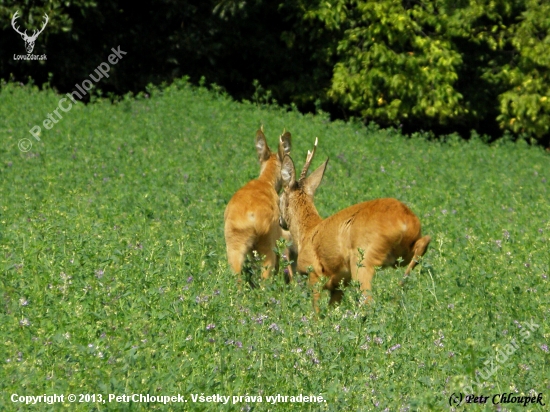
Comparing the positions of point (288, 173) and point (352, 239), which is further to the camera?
point (288, 173)

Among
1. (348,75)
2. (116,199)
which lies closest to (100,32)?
(348,75)

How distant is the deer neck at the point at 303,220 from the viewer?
32.5ft

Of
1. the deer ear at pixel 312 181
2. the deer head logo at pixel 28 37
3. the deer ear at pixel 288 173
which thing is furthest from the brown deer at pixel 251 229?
the deer head logo at pixel 28 37

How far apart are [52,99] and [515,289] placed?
1317 centimetres

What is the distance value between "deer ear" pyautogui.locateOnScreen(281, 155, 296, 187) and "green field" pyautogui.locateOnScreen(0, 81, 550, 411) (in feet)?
3.16

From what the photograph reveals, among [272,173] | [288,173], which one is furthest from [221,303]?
[272,173]

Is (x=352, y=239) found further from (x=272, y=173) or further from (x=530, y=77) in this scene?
(x=530, y=77)

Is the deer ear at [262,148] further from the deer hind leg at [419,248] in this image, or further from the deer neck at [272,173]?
the deer hind leg at [419,248]

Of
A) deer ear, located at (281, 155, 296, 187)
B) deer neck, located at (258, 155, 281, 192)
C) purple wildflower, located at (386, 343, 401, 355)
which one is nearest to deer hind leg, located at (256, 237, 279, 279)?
deer ear, located at (281, 155, 296, 187)

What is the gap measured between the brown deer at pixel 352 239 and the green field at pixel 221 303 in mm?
282

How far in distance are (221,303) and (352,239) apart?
2.02 metres

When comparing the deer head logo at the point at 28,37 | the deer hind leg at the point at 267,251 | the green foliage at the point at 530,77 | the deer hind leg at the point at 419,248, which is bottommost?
the green foliage at the point at 530,77

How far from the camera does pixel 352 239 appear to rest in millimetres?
8898

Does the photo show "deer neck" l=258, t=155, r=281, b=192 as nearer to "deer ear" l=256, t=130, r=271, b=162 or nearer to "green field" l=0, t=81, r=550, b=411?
"deer ear" l=256, t=130, r=271, b=162
